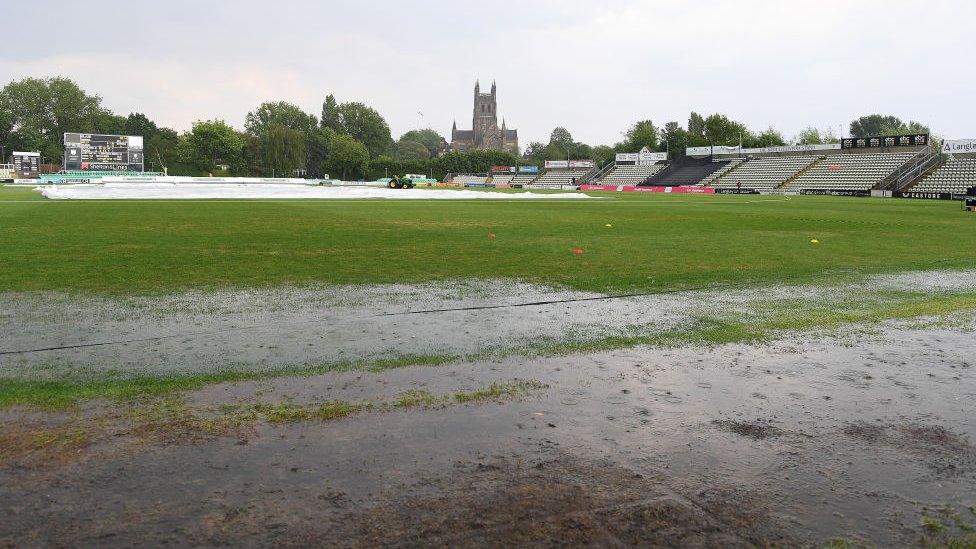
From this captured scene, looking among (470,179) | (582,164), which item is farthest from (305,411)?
(470,179)

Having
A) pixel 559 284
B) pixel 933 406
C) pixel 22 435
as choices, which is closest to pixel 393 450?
pixel 22 435

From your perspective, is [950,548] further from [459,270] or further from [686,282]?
[459,270]

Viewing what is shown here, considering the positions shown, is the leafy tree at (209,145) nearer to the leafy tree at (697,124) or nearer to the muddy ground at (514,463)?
the leafy tree at (697,124)

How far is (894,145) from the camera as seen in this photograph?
65.4m

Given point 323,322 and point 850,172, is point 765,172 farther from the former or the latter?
point 323,322

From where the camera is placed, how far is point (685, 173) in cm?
8256

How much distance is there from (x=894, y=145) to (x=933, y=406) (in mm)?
72837

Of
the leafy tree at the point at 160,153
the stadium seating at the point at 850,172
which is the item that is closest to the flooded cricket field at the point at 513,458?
the stadium seating at the point at 850,172

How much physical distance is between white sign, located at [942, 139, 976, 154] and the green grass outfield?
46120 mm

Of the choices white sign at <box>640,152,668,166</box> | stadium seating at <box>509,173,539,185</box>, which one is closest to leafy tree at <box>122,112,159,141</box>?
stadium seating at <box>509,173,539,185</box>

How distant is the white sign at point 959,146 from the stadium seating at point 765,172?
12569 millimetres

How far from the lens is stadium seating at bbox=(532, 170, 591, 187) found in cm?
10006

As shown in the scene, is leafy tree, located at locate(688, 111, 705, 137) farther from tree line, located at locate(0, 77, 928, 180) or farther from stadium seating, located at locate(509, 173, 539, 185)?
stadium seating, located at locate(509, 173, 539, 185)

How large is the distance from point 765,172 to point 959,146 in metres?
17.5
